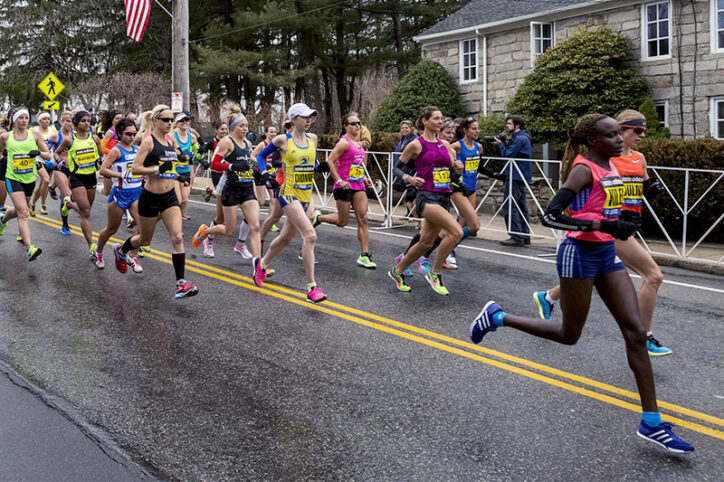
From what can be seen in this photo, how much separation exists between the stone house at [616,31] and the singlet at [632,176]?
13.8 m

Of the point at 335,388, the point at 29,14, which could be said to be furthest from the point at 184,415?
the point at 29,14

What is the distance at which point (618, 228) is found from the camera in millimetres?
4520

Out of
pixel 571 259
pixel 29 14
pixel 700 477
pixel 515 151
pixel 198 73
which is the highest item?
pixel 29 14

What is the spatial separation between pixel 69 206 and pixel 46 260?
1.81 metres

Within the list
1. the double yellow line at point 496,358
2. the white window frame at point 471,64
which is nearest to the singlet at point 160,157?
the double yellow line at point 496,358

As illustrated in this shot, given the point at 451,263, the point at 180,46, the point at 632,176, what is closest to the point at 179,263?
the point at 451,263

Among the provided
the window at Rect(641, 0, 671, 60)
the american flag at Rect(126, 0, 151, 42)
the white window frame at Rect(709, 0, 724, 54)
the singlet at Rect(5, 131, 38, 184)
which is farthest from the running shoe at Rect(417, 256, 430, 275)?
the american flag at Rect(126, 0, 151, 42)

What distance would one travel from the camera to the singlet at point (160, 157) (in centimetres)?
846

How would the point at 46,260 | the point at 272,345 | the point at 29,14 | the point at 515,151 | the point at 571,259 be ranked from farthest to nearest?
the point at 29,14, the point at 515,151, the point at 46,260, the point at 272,345, the point at 571,259

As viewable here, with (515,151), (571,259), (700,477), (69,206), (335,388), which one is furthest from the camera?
(515,151)

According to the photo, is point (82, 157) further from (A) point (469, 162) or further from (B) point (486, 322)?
(B) point (486, 322)

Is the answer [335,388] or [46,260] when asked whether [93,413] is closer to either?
[335,388]

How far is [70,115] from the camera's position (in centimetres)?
1256

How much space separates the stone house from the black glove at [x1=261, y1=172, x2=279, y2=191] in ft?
44.2
